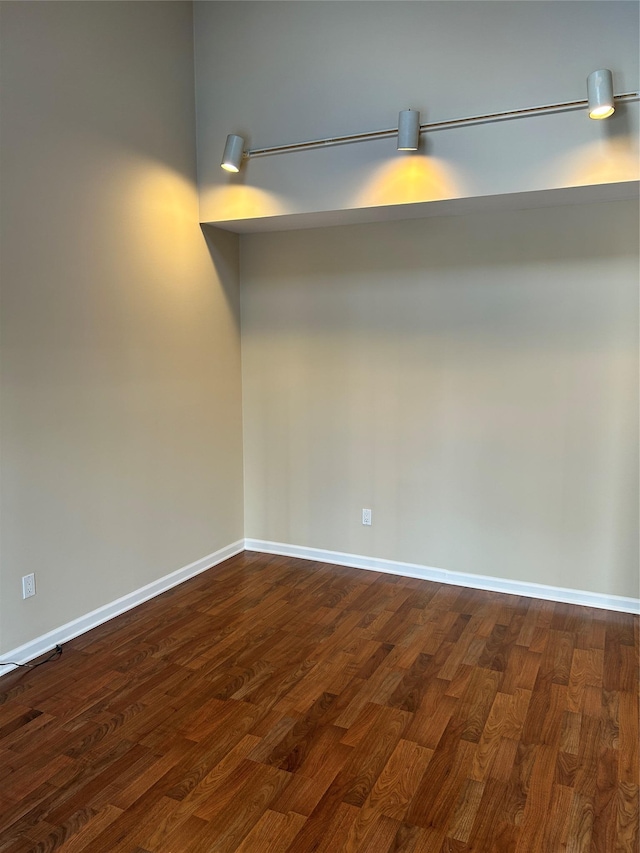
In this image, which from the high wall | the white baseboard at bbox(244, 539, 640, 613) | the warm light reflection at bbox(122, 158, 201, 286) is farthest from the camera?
the white baseboard at bbox(244, 539, 640, 613)

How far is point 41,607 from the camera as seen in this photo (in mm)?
2826

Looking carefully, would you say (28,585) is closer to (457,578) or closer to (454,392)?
(457,578)

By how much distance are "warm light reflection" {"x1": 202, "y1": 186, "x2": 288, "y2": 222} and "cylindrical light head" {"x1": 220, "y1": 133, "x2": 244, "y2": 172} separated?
0.58 ft

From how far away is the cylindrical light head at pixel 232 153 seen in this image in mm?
3371

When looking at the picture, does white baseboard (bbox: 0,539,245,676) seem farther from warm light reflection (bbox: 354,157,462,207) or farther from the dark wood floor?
warm light reflection (bbox: 354,157,462,207)

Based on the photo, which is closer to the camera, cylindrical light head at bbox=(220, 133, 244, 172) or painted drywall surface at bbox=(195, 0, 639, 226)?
painted drywall surface at bbox=(195, 0, 639, 226)

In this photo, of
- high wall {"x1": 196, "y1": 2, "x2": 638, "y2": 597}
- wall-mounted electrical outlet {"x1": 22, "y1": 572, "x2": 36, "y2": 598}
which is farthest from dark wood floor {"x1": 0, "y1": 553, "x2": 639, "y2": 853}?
high wall {"x1": 196, "y1": 2, "x2": 638, "y2": 597}

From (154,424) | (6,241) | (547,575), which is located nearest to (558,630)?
(547,575)

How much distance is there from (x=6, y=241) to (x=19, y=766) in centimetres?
204

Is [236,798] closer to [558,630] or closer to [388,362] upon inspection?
[558,630]

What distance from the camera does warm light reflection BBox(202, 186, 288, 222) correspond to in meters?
3.48

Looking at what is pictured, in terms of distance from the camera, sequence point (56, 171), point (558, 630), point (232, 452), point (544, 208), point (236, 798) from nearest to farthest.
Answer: point (236, 798) < point (56, 171) < point (558, 630) < point (544, 208) < point (232, 452)

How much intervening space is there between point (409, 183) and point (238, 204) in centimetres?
106

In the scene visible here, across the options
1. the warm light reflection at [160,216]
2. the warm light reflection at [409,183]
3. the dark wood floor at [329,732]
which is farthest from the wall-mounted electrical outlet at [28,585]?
Answer: the warm light reflection at [409,183]
